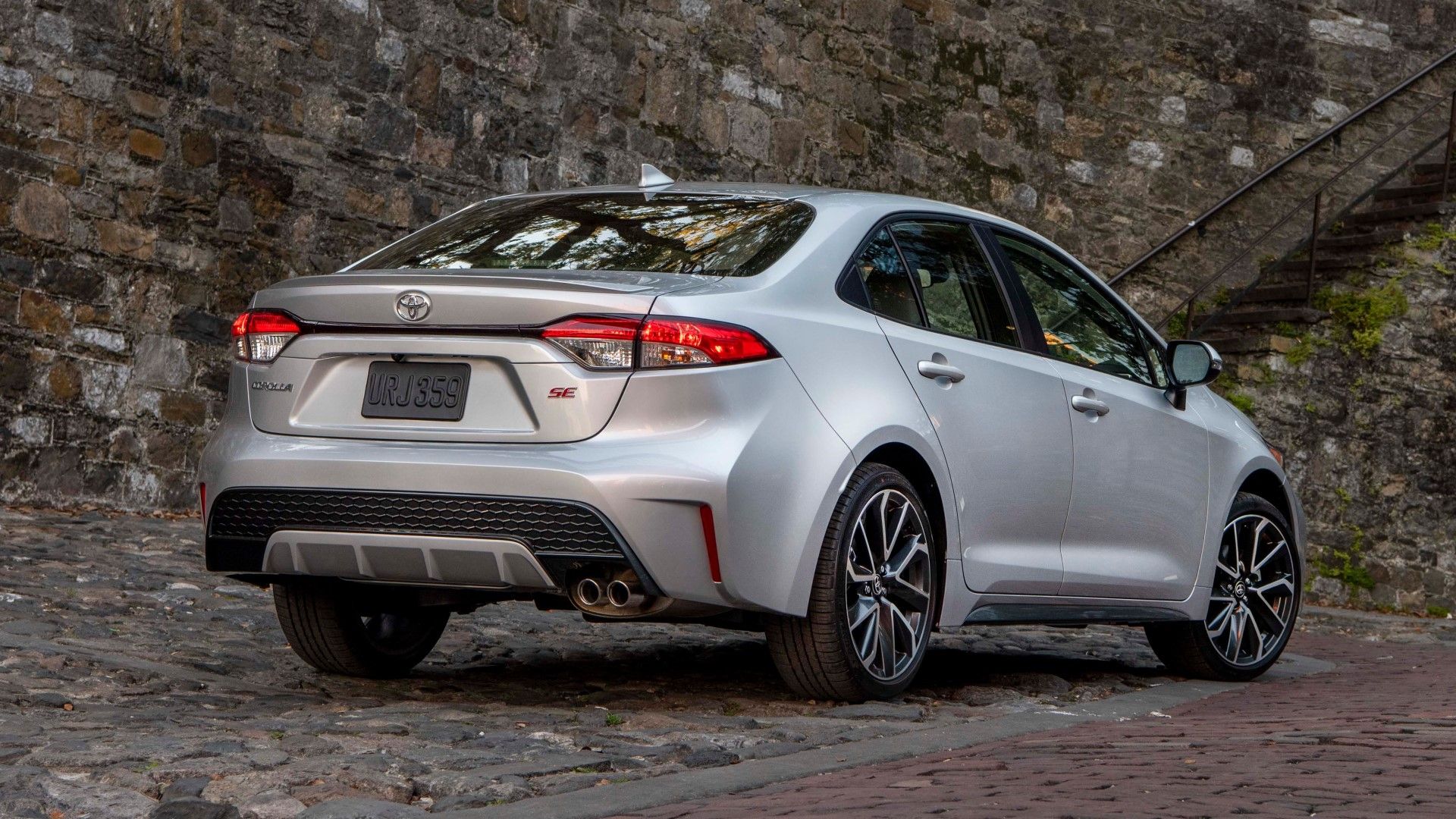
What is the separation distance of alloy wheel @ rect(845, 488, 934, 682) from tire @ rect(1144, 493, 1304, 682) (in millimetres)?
2002

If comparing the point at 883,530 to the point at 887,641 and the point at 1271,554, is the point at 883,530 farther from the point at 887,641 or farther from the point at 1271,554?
the point at 1271,554

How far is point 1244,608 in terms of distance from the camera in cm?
728

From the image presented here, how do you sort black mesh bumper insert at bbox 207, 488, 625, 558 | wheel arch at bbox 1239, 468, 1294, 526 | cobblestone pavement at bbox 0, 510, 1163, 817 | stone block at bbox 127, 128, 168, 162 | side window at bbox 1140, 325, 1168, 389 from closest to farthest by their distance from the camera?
cobblestone pavement at bbox 0, 510, 1163, 817
black mesh bumper insert at bbox 207, 488, 625, 558
side window at bbox 1140, 325, 1168, 389
wheel arch at bbox 1239, 468, 1294, 526
stone block at bbox 127, 128, 168, 162

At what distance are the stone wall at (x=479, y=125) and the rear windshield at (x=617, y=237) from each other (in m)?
5.45

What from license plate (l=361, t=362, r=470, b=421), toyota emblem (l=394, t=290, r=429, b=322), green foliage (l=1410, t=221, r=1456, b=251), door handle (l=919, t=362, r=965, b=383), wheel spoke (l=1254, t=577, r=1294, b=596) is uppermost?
green foliage (l=1410, t=221, r=1456, b=251)

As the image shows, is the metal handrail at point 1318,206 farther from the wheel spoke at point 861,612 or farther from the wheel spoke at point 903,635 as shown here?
the wheel spoke at point 861,612

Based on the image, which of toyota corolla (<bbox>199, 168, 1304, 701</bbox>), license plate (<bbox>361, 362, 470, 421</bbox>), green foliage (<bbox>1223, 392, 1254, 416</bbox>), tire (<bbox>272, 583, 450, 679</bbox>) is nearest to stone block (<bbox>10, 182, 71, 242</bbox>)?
toyota corolla (<bbox>199, 168, 1304, 701</bbox>)

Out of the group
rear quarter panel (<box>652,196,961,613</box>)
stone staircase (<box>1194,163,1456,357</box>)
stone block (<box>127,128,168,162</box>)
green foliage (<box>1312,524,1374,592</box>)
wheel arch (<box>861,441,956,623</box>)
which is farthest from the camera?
stone staircase (<box>1194,163,1456,357</box>)

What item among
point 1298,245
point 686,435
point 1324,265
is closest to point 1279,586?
point 686,435

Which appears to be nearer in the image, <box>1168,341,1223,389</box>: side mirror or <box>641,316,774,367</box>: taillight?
<box>641,316,774,367</box>: taillight

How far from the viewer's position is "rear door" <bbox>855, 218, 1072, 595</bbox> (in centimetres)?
562

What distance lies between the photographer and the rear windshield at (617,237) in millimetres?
5223

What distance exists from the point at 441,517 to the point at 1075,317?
2.92 meters

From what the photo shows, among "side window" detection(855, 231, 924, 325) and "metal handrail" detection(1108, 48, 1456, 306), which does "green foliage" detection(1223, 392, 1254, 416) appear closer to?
"metal handrail" detection(1108, 48, 1456, 306)
